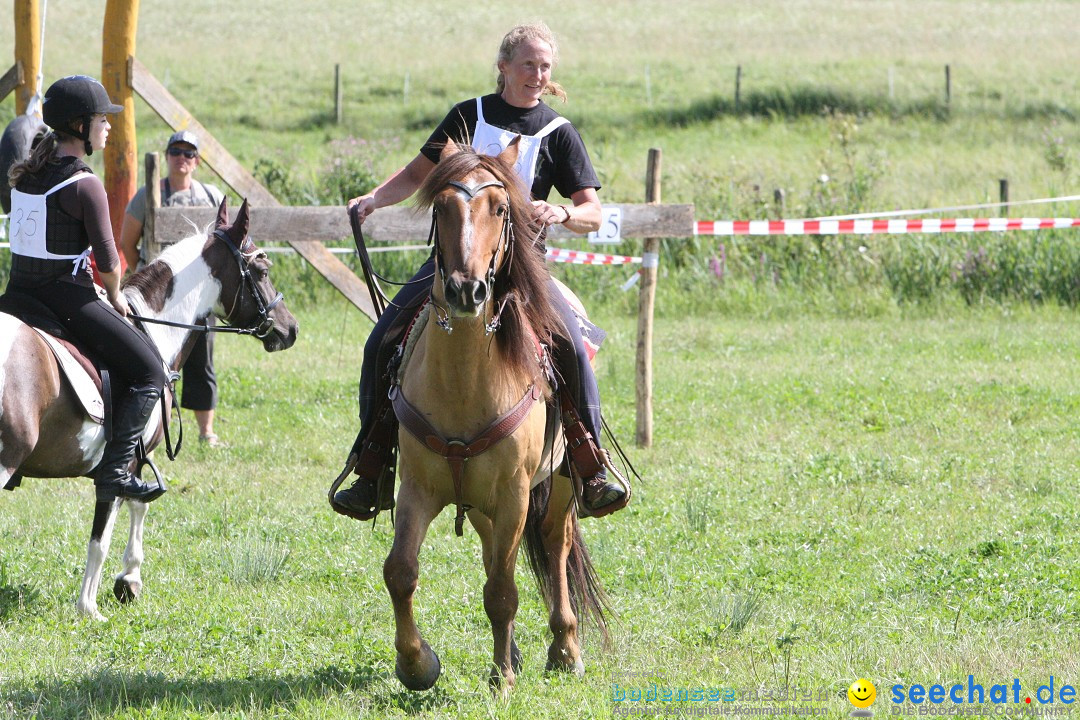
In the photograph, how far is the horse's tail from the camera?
18.3 feet

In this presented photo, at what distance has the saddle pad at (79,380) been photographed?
563cm

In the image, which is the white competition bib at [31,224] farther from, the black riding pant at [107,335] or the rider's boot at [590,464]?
the rider's boot at [590,464]

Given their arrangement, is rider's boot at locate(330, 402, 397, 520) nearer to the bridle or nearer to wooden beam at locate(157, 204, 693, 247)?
the bridle

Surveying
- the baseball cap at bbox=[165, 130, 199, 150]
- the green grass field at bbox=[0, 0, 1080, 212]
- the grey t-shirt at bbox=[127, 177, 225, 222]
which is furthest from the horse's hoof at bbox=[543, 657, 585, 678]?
the green grass field at bbox=[0, 0, 1080, 212]

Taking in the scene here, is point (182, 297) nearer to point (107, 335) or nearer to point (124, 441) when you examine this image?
point (107, 335)

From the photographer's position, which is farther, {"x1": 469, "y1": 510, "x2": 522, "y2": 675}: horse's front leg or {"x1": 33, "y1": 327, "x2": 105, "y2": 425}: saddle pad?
{"x1": 33, "y1": 327, "x2": 105, "y2": 425}: saddle pad

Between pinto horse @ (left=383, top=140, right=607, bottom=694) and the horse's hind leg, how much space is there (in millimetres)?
315

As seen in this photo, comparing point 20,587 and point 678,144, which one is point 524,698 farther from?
point 678,144

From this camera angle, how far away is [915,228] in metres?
13.8

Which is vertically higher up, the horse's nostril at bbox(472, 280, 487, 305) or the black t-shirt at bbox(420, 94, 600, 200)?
the black t-shirt at bbox(420, 94, 600, 200)

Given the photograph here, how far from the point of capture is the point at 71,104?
18.0 ft

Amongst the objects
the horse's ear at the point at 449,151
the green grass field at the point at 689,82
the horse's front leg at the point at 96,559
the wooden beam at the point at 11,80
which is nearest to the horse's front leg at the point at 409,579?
the horse's ear at the point at 449,151

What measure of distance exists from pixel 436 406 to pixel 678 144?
86.6 feet

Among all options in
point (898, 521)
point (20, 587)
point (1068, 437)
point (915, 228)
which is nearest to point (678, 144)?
point (915, 228)
